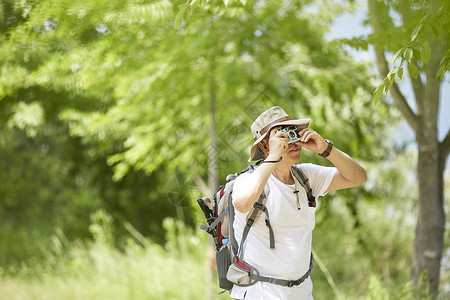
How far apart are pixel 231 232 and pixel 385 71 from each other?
9.46 ft

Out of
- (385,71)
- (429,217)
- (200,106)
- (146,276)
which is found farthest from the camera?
(146,276)

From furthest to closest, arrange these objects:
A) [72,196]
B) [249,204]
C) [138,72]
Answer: [72,196] → [138,72] → [249,204]

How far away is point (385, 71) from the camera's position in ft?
15.4

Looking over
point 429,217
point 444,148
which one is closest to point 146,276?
point 429,217

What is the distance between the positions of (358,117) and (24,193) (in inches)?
353

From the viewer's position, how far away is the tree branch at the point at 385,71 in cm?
455

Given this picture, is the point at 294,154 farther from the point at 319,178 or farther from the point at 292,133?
the point at 319,178

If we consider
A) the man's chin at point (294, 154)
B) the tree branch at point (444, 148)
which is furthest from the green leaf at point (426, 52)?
the tree branch at point (444, 148)

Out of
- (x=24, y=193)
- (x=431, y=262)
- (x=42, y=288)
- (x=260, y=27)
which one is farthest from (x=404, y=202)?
(x=24, y=193)

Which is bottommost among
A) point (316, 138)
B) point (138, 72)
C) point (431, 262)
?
point (431, 262)

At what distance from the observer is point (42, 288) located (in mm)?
8094

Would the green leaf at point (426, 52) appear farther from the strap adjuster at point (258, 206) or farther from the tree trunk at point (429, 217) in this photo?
the tree trunk at point (429, 217)

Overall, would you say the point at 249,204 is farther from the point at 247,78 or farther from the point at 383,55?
the point at 247,78

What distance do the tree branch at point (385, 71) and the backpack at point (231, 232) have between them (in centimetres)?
243
